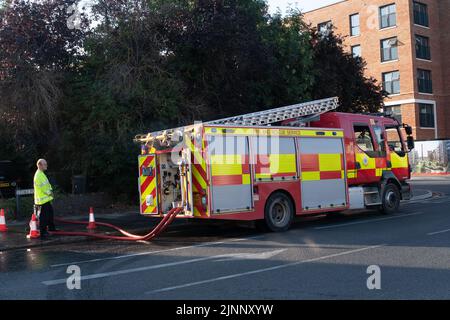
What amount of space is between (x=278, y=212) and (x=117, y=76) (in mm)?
7296

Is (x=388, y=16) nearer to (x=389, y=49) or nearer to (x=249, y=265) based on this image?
(x=389, y=49)

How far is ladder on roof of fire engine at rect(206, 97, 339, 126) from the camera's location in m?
12.0

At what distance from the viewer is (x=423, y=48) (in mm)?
41281

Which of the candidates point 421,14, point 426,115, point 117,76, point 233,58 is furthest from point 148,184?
point 421,14

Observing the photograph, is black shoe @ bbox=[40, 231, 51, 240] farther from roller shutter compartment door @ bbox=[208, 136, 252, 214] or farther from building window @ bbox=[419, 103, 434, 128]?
building window @ bbox=[419, 103, 434, 128]

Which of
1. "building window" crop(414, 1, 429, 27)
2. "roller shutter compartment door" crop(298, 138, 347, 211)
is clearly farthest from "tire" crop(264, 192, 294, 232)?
"building window" crop(414, 1, 429, 27)

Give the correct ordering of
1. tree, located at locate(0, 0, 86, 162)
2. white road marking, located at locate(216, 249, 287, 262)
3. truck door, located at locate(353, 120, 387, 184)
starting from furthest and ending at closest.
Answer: tree, located at locate(0, 0, 86, 162) < truck door, located at locate(353, 120, 387, 184) < white road marking, located at locate(216, 249, 287, 262)

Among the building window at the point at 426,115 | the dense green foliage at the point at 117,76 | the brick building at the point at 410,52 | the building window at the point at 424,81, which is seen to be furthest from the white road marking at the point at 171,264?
the building window at the point at 424,81

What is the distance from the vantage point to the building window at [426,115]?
135 ft

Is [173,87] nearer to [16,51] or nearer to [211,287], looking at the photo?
[16,51]

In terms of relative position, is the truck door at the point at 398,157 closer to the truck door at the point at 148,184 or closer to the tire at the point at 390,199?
the tire at the point at 390,199

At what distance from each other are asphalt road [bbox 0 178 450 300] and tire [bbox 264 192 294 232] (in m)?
0.30

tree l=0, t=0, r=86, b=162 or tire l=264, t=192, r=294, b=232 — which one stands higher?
tree l=0, t=0, r=86, b=162

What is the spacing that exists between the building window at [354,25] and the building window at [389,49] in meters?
3.10
